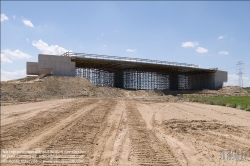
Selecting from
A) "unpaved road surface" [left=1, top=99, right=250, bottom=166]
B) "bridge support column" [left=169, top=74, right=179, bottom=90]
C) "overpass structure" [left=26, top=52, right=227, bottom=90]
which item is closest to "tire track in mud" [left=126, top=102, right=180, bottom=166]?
"unpaved road surface" [left=1, top=99, right=250, bottom=166]

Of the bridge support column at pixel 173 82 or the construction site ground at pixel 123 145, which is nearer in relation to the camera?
the construction site ground at pixel 123 145

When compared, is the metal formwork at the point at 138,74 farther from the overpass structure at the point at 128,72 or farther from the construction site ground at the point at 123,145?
the construction site ground at the point at 123,145

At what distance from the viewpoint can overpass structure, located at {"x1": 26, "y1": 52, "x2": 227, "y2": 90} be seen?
3781 centimetres

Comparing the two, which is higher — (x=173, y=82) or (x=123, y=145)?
(x=173, y=82)

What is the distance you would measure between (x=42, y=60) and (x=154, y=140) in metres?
32.6

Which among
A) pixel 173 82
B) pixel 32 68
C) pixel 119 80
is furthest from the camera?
pixel 173 82

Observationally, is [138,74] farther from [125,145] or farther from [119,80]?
[125,145]

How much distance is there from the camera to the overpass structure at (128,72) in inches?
1489

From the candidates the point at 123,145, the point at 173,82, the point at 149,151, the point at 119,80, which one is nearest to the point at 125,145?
the point at 123,145

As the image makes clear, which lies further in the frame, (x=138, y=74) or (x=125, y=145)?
(x=138, y=74)

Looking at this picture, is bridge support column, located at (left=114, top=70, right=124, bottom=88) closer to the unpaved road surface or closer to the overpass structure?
the overpass structure

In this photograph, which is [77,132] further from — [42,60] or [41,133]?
[42,60]

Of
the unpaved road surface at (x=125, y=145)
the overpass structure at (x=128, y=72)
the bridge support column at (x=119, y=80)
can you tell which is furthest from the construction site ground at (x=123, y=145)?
the bridge support column at (x=119, y=80)

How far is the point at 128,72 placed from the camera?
52469 millimetres
